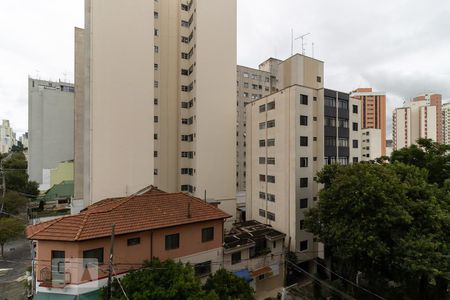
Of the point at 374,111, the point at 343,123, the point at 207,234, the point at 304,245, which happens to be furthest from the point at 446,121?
the point at 207,234

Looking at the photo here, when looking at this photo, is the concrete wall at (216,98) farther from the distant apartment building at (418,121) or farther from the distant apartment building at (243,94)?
the distant apartment building at (418,121)

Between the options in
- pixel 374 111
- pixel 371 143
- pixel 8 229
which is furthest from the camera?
pixel 374 111

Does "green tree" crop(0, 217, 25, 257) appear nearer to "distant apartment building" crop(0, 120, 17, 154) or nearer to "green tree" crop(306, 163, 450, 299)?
"green tree" crop(306, 163, 450, 299)

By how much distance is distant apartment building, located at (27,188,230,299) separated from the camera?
1277 cm

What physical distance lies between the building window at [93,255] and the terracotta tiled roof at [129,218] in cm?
95

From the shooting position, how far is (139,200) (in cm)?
1684

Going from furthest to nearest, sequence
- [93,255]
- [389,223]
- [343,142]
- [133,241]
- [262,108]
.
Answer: [262,108], [343,142], [133,241], [389,223], [93,255]

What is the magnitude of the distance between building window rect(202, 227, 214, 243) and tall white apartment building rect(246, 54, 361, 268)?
33.5 ft

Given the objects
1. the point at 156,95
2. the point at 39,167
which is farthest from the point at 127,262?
the point at 39,167

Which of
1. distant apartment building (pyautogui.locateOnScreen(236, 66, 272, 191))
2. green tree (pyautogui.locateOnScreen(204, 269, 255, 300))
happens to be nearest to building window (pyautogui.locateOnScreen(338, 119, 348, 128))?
green tree (pyautogui.locateOnScreen(204, 269, 255, 300))

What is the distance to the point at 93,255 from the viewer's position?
1328cm

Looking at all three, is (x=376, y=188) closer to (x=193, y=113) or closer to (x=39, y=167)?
(x=193, y=113)

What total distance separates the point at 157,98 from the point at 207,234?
21.3 metres

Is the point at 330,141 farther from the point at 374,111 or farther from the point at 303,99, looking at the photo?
the point at 374,111
